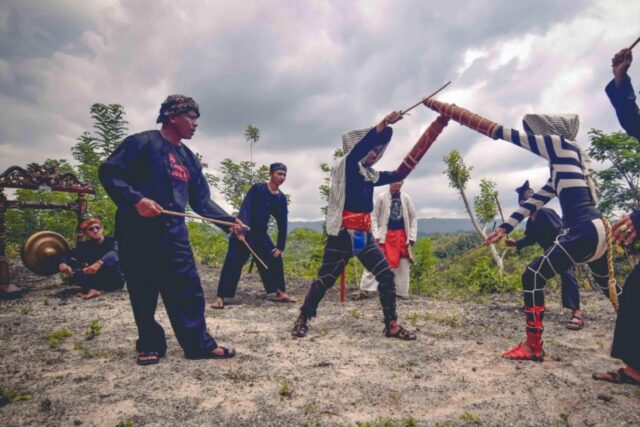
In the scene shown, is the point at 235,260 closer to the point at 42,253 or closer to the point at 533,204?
the point at 42,253

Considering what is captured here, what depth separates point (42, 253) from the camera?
6969mm

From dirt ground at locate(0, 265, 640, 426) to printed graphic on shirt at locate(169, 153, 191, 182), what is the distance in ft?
5.84

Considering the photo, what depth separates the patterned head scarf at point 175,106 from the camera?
11.5 ft

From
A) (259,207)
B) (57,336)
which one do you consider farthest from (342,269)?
(57,336)

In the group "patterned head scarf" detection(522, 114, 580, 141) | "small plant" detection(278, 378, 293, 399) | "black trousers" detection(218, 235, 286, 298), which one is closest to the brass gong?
"black trousers" detection(218, 235, 286, 298)

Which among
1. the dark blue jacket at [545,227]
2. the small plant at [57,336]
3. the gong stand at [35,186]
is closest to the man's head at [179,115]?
the small plant at [57,336]

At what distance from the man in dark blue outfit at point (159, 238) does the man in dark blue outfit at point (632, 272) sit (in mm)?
3439

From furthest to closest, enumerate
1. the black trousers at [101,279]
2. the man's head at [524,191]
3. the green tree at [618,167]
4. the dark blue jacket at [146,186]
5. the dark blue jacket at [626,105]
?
the green tree at [618,167]
the black trousers at [101,279]
the man's head at [524,191]
the dark blue jacket at [146,186]
the dark blue jacket at [626,105]

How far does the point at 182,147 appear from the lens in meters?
3.74

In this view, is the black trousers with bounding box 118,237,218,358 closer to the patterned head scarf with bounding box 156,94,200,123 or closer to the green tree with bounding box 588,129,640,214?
the patterned head scarf with bounding box 156,94,200,123

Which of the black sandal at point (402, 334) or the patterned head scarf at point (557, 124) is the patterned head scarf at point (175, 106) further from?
the patterned head scarf at point (557, 124)

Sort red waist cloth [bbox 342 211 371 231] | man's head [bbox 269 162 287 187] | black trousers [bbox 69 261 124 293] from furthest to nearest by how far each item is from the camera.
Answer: black trousers [bbox 69 261 124 293] → man's head [bbox 269 162 287 187] → red waist cloth [bbox 342 211 371 231]

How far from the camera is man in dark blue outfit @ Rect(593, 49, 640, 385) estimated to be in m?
2.81

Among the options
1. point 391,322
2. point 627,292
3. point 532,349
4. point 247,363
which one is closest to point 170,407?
point 247,363
